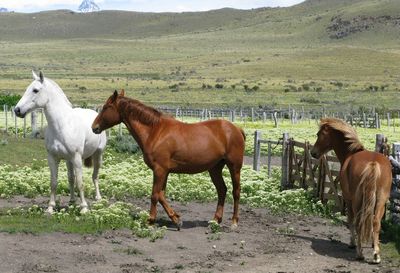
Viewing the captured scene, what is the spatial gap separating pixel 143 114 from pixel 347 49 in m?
150

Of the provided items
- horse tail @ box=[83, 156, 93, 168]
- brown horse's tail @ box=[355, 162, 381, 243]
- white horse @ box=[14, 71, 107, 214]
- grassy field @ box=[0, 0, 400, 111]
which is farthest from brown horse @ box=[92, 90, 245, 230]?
grassy field @ box=[0, 0, 400, 111]

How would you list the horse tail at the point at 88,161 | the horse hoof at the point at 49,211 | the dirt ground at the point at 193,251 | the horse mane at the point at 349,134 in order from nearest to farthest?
the dirt ground at the point at 193,251
the horse mane at the point at 349,134
the horse hoof at the point at 49,211
the horse tail at the point at 88,161

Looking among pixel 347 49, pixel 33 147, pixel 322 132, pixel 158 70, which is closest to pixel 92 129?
pixel 322 132

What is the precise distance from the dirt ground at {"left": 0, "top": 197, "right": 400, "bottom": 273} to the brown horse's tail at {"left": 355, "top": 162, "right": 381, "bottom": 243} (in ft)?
1.67

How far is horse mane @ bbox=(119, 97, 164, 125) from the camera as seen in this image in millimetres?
14250

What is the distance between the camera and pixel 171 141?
14.0 metres

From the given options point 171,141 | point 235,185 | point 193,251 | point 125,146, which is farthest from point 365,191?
point 125,146

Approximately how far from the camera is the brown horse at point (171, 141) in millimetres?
13898

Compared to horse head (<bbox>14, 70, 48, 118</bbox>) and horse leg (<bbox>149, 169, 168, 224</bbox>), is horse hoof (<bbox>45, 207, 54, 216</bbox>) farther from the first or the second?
horse leg (<bbox>149, 169, 168, 224</bbox>)

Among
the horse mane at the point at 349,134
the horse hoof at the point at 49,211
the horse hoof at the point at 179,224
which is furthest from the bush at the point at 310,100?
the horse mane at the point at 349,134

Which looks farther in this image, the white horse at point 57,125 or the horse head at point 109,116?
the white horse at point 57,125

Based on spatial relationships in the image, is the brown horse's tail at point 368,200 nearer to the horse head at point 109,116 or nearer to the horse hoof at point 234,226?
the horse hoof at point 234,226

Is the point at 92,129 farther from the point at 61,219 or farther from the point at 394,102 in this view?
the point at 394,102

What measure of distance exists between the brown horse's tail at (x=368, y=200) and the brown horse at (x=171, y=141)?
10.9 ft
